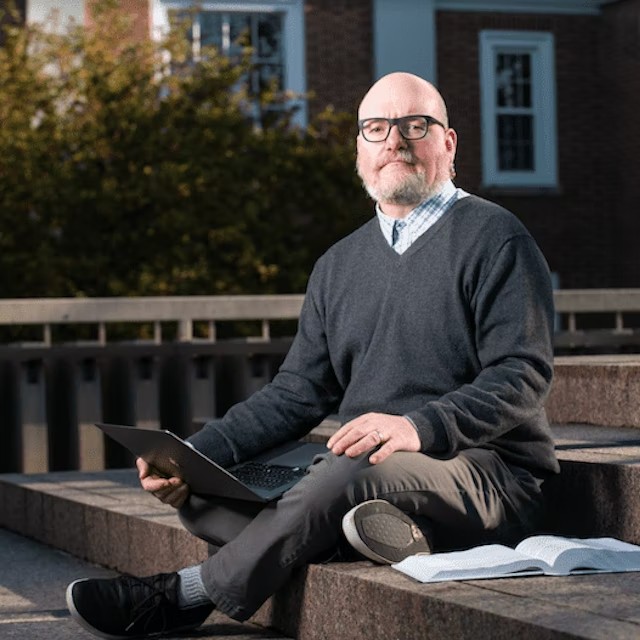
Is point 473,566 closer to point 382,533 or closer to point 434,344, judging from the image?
point 382,533

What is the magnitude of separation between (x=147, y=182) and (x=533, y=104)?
27.0 feet

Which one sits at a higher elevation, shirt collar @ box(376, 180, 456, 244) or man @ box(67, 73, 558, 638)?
shirt collar @ box(376, 180, 456, 244)

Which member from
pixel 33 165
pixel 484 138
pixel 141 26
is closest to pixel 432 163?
pixel 33 165

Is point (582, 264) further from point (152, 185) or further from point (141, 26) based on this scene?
point (152, 185)

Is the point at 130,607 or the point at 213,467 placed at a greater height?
the point at 213,467

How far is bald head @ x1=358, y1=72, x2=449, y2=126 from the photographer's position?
4789mm

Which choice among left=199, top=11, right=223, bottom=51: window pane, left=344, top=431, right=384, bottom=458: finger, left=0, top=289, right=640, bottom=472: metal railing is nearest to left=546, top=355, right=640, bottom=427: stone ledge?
left=344, top=431, right=384, bottom=458: finger

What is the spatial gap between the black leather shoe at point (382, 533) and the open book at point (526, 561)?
0.21 feet

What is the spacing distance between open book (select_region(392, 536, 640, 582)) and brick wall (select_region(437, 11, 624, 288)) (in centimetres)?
1543

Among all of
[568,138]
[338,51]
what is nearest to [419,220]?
[338,51]

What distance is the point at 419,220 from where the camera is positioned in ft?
15.6

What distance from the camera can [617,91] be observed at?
20.3m

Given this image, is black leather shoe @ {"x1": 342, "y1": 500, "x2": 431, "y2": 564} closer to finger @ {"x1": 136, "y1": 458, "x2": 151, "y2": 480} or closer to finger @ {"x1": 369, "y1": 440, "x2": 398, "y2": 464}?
finger @ {"x1": 369, "y1": 440, "x2": 398, "y2": 464}

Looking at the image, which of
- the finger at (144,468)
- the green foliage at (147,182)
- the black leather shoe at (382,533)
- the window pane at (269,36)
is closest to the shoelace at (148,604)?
the finger at (144,468)
